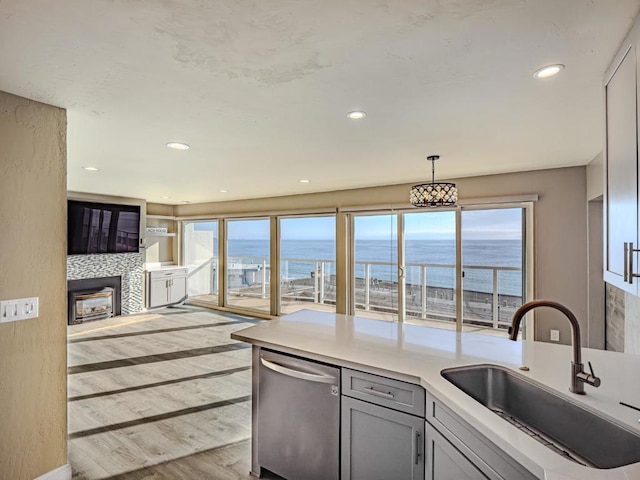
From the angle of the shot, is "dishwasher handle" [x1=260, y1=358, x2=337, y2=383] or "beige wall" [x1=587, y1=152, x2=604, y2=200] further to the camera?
"beige wall" [x1=587, y1=152, x2=604, y2=200]

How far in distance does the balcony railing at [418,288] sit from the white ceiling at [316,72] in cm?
204

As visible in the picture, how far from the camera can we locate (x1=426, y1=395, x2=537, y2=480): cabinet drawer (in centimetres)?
107

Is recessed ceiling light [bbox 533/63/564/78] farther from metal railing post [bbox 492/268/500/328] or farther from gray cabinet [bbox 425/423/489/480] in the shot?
metal railing post [bbox 492/268/500/328]

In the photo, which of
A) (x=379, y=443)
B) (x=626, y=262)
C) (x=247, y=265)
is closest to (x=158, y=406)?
(x=379, y=443)

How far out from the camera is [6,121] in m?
1.87

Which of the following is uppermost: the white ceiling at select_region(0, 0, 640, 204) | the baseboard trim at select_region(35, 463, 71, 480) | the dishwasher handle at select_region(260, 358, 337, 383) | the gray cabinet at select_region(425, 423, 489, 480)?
the white ceiling at select_region(0, 0, 640, 204)

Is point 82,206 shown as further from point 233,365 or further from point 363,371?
point 363,371

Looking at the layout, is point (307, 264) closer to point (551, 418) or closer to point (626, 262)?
point (551, 418)

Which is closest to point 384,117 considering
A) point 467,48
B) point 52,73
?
point 467,48

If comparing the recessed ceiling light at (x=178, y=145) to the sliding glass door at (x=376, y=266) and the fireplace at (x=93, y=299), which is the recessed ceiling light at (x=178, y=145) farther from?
the fireplace at (x=93, y=299)

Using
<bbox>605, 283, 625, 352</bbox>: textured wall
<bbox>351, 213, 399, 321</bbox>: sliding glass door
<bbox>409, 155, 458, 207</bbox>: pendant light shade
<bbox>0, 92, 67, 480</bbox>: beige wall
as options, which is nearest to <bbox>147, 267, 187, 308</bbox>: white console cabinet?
<bbox>351, 213, 399, 321</bbox>: sliding glass door

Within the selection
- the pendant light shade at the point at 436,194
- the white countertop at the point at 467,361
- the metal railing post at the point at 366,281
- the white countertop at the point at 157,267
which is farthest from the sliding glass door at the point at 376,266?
the white countertop at the point at 157,267

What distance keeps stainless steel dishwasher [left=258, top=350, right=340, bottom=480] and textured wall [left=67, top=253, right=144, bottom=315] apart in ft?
18.1

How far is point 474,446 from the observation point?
4.01ft
